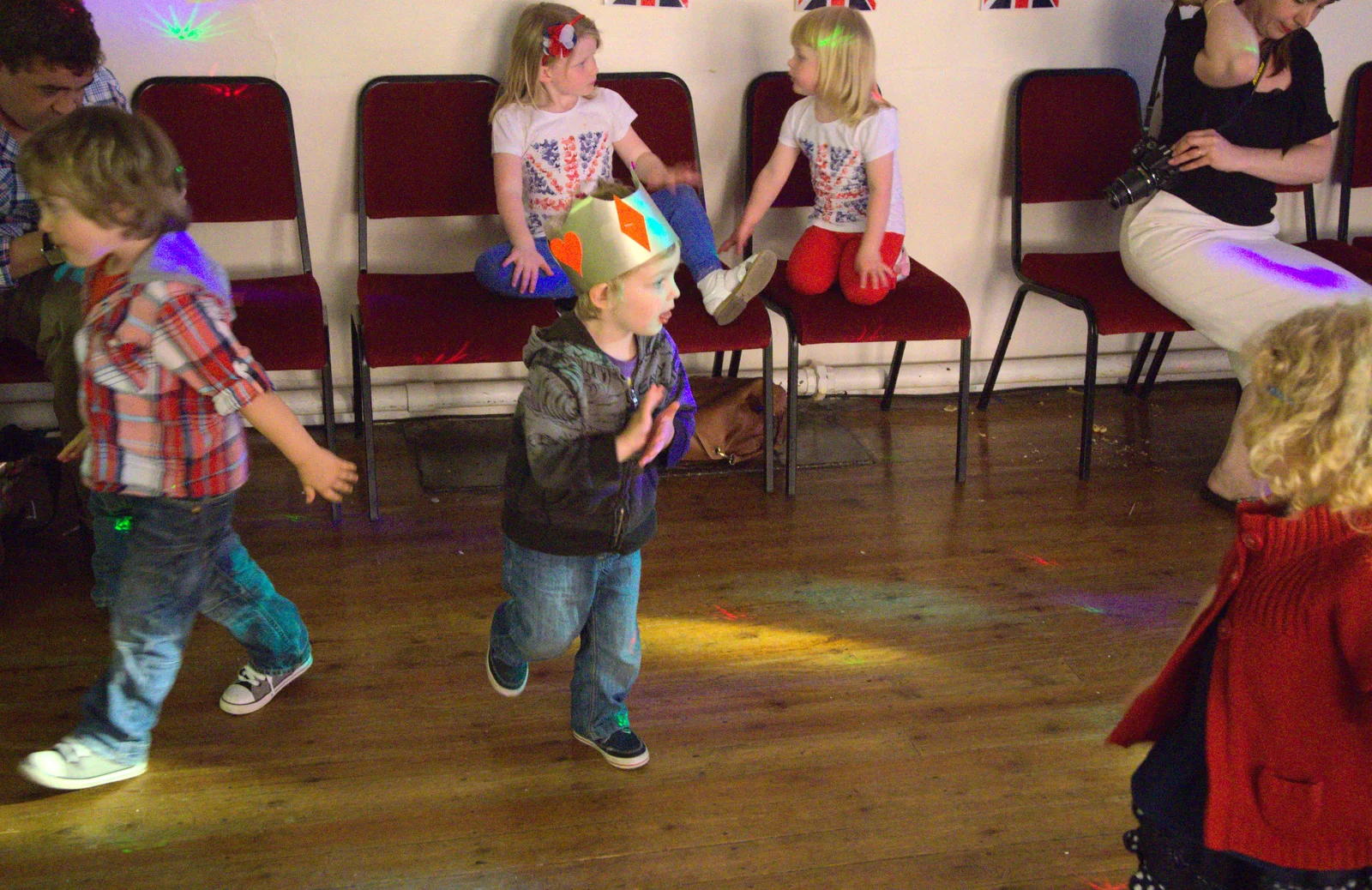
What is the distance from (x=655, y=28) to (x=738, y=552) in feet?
4.93

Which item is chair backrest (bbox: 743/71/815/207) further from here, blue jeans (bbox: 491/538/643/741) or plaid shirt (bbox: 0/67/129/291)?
blue jeans (bbox: 491/538/643/741)

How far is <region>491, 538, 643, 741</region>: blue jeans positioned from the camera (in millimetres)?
1962

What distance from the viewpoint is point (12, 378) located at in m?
2.73

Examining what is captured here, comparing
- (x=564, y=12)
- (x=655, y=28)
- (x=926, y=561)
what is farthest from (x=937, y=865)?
(x=655, y=28)

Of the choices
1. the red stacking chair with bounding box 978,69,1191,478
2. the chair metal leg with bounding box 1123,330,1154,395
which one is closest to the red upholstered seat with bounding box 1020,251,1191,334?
the red stacking chair with bounding box 978,69,1191,478

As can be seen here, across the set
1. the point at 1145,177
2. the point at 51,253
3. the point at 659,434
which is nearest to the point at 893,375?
the point at 1145,177

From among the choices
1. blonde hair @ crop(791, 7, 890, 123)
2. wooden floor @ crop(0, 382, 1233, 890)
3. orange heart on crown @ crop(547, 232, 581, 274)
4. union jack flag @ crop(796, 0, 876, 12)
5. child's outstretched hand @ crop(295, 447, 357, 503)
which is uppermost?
union jack flag @ crop(796, 0, 876, 12)

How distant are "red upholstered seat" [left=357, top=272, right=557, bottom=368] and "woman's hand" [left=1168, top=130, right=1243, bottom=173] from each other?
1.68 m

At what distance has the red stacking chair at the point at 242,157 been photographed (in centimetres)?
314

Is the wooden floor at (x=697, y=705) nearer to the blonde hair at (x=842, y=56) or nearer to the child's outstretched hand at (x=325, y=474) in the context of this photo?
the child's outstretched hand at (x=325, y=474)

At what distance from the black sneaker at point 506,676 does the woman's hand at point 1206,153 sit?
2.17 metres

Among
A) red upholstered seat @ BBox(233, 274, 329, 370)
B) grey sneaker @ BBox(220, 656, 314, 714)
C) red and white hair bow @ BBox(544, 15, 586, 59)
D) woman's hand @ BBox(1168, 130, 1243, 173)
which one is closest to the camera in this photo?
grey sneaker @ BBox(220, 656, 314, 714)

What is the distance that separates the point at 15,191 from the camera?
2730mm

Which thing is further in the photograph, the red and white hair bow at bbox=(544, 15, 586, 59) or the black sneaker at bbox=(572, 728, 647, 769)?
the red and white hair bow at bbox=(544, 15, 586, 59)
